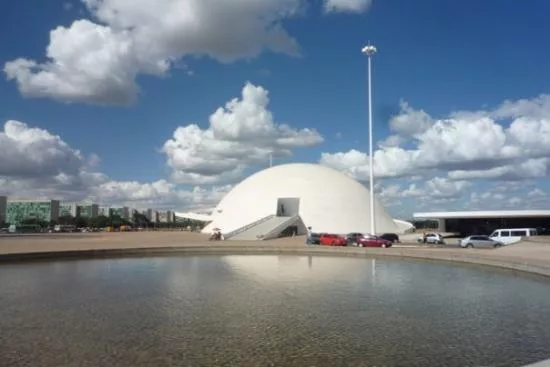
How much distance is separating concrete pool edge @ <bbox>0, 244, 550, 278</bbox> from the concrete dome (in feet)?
82.5

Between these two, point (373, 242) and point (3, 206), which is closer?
point (373, 242)

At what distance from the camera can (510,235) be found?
140ft

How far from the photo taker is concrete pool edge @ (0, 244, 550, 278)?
76.7ft

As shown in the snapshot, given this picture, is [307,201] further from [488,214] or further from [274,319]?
[274,319]

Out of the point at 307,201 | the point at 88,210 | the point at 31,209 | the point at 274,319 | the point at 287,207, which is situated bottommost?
the point at 274,319

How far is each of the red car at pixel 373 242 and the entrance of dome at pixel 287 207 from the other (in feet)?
72.7

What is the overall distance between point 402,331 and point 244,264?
15.5 m

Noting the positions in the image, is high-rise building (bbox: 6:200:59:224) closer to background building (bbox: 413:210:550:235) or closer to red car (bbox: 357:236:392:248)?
background building (bbox: 413:210:550:235)

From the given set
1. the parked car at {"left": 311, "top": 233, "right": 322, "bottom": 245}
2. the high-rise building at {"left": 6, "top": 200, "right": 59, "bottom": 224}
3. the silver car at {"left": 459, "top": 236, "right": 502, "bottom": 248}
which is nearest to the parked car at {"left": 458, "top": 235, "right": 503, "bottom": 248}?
the silver car at {"left": 459, "top": 236, "right": 502, "bottom": 248}

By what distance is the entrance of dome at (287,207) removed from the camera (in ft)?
201

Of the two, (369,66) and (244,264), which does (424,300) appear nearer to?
(244,264)

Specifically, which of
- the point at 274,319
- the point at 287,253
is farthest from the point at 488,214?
the point at 274,319

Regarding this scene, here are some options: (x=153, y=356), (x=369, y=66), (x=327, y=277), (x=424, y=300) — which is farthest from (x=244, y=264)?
(x=369, y=66)

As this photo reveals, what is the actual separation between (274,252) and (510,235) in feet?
71.5
